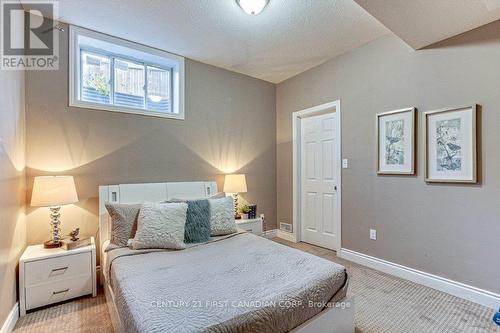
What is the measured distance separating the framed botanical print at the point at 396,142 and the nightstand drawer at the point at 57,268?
321 centimetres

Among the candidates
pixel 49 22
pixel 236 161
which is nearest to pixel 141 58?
pixel 49 22

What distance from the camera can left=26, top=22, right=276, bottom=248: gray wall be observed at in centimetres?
246

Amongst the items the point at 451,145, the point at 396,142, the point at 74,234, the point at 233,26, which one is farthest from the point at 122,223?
the point at 451,145

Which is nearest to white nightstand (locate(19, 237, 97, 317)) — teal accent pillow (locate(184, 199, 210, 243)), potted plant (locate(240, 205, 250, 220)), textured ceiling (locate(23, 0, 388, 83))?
teal accent pillow (locate(184, 199, 210, 243))

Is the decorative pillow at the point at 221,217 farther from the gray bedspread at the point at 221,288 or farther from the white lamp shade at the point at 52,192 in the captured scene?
the white lamp shade at the point at 52,192

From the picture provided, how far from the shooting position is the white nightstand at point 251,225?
130 inches

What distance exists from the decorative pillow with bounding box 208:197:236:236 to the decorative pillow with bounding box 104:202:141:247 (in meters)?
0.73

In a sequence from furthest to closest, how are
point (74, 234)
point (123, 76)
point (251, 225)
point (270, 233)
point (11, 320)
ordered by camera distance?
1. point (270, 233)
2. point (251, 225)
3. point (123, 76)
4. point (74, 234)
5. point (11, 320)

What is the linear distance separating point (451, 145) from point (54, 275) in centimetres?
378

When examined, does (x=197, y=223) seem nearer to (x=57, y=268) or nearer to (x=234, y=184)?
(x=234, y=184)

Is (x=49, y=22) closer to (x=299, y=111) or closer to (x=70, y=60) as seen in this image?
(x=70, y=60)

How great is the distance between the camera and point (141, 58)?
3.14 m

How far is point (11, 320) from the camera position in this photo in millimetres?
1837

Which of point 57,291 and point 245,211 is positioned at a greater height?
point 245,211
